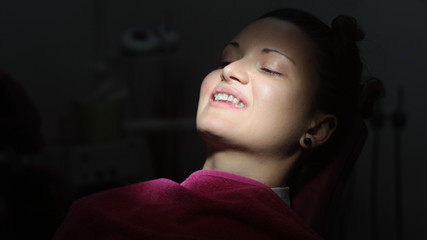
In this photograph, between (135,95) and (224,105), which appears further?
(135,95)

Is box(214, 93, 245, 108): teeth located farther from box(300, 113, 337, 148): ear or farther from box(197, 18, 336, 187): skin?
box(300, 113, 337, 148): ear

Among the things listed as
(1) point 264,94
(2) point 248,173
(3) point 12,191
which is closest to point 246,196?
(2) point 248,173

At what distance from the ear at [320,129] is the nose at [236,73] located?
6.2 inches

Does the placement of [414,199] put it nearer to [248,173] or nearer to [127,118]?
[248,173]

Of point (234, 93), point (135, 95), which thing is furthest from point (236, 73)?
point (135, 95)

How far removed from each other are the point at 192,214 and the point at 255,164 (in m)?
0.15

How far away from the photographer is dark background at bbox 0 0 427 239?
0.82 m

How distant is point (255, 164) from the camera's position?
0.81 meters

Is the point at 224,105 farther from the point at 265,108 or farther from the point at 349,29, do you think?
the point at 349,29

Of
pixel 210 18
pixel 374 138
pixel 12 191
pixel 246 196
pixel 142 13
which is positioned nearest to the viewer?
pixel 246 196

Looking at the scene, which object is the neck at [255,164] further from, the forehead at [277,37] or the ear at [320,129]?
the forehead at [277,37]

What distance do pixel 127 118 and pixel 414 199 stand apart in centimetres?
94

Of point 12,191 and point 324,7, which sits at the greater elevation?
point 324,7

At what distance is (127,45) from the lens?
4.91ft
